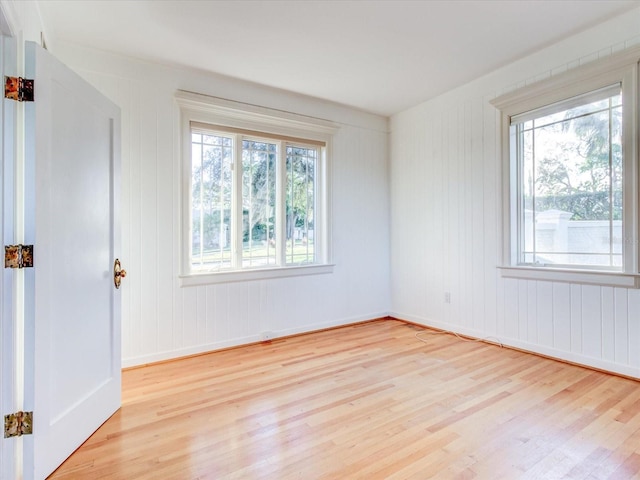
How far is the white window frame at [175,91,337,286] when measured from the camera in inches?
125

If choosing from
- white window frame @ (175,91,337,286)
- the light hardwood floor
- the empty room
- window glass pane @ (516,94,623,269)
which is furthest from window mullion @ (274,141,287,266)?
window glass pane @ (516,94,623,269)

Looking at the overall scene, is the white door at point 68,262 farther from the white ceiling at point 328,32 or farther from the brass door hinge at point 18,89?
the white ceiling at point 328,32

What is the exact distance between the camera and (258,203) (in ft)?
12.0

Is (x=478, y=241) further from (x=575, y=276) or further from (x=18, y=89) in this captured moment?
(x=18, y=89)

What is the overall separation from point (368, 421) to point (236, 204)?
233 centimetres

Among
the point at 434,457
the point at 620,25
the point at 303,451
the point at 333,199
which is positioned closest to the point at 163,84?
the point at 333,199

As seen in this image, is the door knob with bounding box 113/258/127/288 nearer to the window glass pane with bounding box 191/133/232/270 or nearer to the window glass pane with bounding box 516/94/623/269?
the window glass pane with bounding box 191/133/232/270

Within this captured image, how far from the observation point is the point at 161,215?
10.1ft

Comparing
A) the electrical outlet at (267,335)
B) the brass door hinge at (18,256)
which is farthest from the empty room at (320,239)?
the electrical outlet at (267,335)

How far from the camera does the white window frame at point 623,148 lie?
98.8 inches

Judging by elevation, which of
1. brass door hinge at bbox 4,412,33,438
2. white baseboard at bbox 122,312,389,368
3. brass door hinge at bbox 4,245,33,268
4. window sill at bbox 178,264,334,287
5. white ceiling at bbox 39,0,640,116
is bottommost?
white baseboard at bbox 122,312,389,368

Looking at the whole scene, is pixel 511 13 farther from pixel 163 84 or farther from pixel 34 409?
pixel 34 409

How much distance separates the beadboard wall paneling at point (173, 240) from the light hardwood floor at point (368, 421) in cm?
36

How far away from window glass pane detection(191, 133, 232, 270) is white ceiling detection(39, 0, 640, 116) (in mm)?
714
